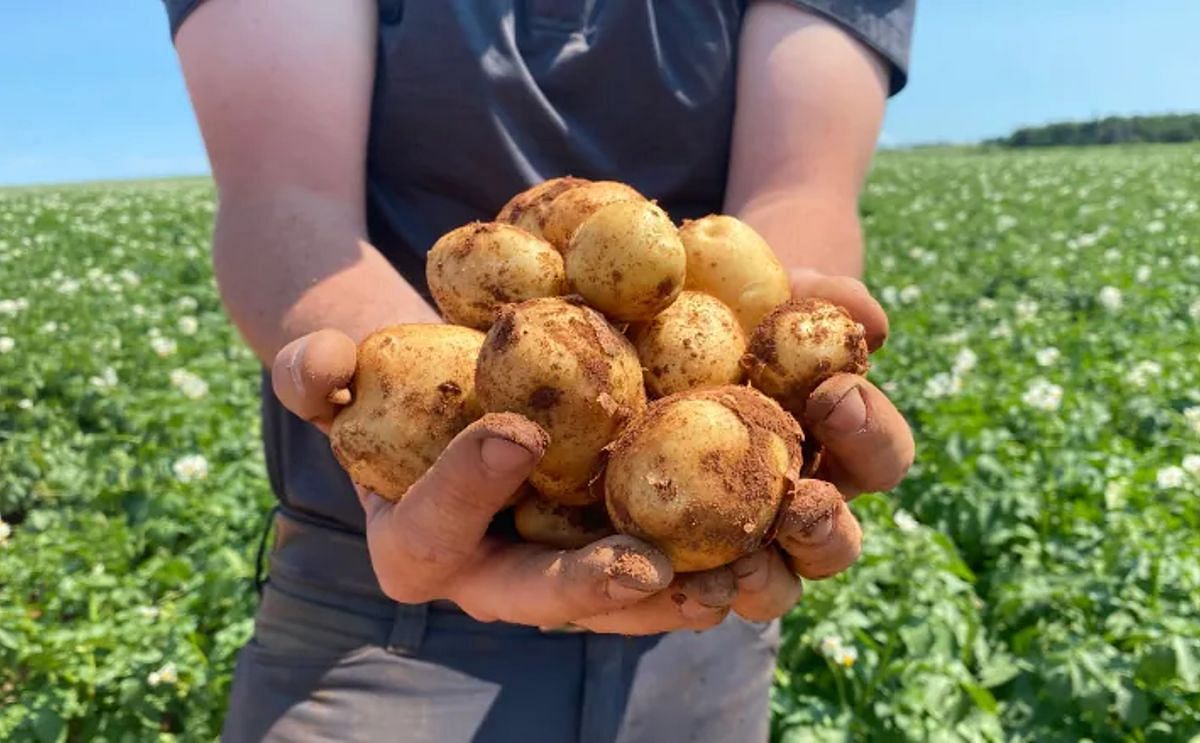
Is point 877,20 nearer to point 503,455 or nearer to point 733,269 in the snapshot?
point 733,269

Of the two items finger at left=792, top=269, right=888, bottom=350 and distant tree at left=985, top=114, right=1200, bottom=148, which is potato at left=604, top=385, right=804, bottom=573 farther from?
distant tree at left=985, top=114, right=1200, bottom=148

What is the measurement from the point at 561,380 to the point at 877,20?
4.47 ft

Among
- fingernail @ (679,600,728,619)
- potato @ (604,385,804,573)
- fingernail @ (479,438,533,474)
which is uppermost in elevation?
fingernail @ (479,438,533,474)

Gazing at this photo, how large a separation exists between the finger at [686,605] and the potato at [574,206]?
1.85 ft

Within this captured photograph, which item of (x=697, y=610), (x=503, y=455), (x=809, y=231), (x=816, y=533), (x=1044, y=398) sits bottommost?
(x=1044, y=398)

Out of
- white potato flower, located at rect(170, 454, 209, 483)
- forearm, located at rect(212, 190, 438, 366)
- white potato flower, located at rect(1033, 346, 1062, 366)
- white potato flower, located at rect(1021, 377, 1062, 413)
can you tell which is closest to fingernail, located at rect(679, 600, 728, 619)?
forearm, located at rect(212, 190, 438, 366)

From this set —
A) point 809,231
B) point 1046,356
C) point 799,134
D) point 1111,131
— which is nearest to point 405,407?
point 809,231

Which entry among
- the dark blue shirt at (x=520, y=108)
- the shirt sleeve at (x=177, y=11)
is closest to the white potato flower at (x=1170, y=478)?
the dark blue shirt at (x=520, y=108)

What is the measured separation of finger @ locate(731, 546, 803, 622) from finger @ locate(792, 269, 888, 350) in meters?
0.43

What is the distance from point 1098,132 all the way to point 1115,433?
7093 cm

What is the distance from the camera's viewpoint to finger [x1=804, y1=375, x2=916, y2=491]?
1.47 metres

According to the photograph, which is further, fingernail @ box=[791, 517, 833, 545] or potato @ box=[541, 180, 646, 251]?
potato @ box=[541, 180, 646, 251]

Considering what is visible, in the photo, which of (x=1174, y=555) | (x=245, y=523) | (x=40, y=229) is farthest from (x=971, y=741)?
(x=40, y=229)

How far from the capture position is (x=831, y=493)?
141 cm
